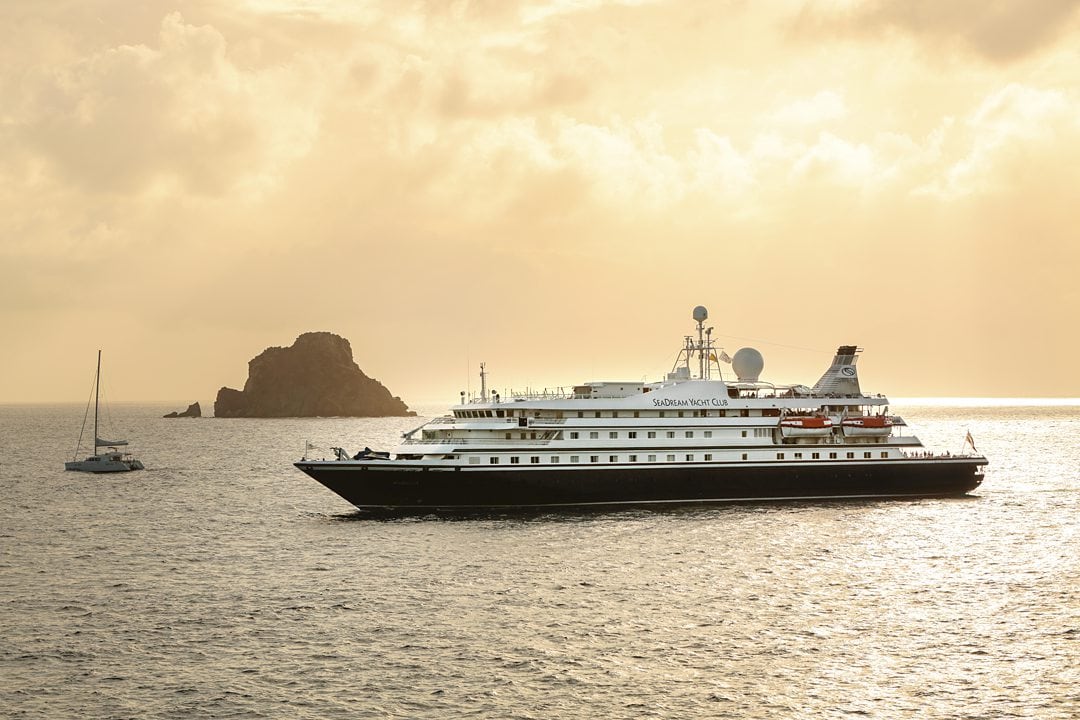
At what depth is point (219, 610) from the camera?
34531 millimetres

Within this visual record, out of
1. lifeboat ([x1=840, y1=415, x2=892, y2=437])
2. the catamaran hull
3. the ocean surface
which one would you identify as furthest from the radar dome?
the catamaran hull

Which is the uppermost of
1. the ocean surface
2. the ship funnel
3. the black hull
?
the ship funnel

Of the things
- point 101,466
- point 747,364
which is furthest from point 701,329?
point 101,466

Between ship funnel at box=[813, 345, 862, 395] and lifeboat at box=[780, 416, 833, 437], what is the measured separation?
132 inches

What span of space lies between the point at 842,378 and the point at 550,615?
38713 millimetres

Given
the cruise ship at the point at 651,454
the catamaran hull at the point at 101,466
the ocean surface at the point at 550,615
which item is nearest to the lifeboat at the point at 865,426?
the cruise ship at the point at 651,454

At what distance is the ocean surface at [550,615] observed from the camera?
1002 inches

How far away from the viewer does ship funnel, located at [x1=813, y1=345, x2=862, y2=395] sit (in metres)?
65.4

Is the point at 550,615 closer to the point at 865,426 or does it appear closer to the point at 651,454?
the point at 651,454

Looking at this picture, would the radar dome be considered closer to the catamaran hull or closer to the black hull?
the black hull

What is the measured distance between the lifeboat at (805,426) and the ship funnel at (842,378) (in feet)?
11.0

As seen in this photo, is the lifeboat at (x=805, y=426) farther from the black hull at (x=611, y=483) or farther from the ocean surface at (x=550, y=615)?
the ocean surface at (x=550, y=615)

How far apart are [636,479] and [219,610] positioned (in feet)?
95.4

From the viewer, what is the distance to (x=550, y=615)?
33000 mm
